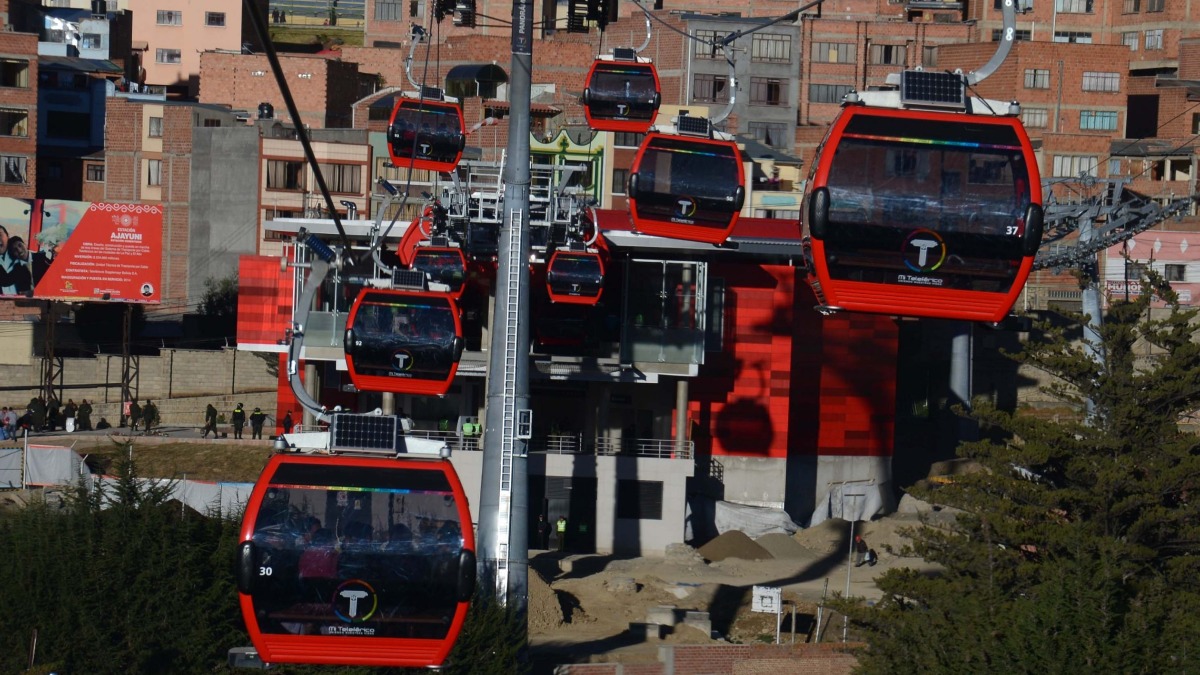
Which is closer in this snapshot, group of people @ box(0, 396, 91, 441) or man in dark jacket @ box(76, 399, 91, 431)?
group of people @ box(0, 396, 91, 441)

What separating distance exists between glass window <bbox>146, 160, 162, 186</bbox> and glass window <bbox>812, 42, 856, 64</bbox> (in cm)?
2859

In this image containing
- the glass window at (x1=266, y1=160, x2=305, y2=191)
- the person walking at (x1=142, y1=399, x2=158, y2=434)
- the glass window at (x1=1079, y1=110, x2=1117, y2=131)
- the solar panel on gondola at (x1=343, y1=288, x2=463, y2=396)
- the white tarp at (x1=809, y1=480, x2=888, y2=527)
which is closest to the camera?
the solar panel on gondola at (x1=343, y1=288, x2=463, y2=396)

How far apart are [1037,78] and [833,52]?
8.91 m

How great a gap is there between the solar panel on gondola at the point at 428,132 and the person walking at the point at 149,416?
69.5 ft

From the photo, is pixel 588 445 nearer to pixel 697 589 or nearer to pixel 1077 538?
pixel 697 589

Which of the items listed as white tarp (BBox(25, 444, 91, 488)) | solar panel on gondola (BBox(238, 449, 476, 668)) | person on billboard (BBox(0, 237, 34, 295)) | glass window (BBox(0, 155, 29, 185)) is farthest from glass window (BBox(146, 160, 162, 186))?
solar panel on gondola (BBox(238, 449, 476, 668))

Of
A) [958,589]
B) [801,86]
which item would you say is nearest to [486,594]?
[958,589]

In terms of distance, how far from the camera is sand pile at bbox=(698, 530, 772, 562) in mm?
47500

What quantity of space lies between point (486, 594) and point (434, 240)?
19670mm

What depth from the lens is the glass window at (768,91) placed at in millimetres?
80238

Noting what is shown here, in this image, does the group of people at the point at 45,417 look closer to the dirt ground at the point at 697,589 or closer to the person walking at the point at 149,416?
the person walking at the point at 149,416

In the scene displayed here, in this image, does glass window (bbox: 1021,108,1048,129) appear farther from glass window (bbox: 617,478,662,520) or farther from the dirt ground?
glass window (bbox: 617,478,662,520)

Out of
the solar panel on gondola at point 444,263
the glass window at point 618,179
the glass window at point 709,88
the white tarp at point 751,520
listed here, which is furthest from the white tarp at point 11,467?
the glass window at point 709,88

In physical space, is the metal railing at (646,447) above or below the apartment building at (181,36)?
below
